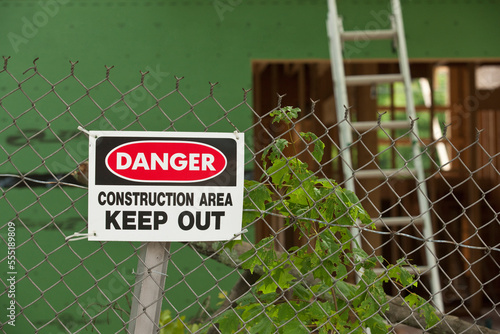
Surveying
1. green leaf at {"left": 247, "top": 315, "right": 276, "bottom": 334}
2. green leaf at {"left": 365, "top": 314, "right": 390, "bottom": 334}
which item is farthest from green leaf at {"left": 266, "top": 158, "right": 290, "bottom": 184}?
green leaf at {"left": 365, "top": 314, "right": 390, "bottom": 334}

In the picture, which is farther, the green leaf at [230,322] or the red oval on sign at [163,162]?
the green leaf at [230,322]

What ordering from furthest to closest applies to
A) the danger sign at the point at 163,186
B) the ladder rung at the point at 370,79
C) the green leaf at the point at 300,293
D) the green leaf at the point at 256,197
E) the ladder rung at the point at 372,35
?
1. the ladder rung at the point at 372,35
2. the ladder rung at the point at 370,79
3. the green leaf at the point at 300,293
4. the green leaf at the point at 256,197
5. the danger sign at the point at 163,186

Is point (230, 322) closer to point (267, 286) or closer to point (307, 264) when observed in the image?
point (267, 286)

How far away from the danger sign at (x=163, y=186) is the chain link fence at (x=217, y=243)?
75 millimetres

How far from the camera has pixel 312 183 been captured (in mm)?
2002

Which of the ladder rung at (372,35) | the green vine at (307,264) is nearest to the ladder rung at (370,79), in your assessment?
the ladder rung at (372,35)

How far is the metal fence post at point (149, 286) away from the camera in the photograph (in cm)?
184

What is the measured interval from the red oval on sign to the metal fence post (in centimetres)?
21

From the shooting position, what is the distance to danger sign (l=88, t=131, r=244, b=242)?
69.5 inches

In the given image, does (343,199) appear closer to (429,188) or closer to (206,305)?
(206,305)

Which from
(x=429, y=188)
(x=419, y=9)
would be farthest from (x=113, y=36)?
(x=429, y=188)

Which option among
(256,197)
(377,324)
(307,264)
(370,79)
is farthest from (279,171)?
(370,79)

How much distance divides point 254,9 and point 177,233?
3.16 metres

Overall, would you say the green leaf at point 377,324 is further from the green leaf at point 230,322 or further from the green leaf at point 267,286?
the green leaf at point 230,322
